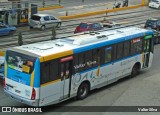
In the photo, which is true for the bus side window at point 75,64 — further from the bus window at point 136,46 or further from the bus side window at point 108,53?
the bus window at point 136,46

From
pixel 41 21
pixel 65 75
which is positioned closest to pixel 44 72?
pixel 65 75

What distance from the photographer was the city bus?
13148 mm

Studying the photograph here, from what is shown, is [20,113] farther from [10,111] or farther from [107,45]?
[107,45]

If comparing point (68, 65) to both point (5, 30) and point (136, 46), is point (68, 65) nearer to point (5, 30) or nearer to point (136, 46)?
point (136, 46)

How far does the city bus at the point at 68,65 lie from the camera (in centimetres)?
1315

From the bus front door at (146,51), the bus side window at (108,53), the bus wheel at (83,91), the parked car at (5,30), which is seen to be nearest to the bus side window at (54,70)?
the bus wheel at (83,91)

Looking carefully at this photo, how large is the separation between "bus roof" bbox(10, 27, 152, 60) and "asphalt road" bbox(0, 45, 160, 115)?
2.18 meters

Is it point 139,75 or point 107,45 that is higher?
point 107,45

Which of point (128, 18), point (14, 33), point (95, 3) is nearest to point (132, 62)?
point (14, 33)

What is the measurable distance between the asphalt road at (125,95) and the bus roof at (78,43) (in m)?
2.18

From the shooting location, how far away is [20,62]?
1346 centimetres

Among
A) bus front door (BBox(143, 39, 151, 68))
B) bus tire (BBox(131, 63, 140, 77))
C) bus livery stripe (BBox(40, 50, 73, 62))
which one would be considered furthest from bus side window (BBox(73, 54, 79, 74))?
bus front door (BBox(143, 39, 151, 68))

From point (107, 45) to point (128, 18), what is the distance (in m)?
29.0

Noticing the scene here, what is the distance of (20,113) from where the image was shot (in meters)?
13.6
